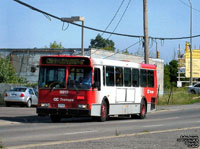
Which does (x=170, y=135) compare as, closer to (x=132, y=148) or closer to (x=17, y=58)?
(x=132, y=148)

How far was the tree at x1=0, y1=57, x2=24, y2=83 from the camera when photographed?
50.5 metres

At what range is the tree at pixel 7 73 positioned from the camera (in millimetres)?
50469

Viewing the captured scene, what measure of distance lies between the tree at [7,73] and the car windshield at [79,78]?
2987cm

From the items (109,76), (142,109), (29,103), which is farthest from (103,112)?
(29,103)

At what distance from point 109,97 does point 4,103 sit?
51.8 ft

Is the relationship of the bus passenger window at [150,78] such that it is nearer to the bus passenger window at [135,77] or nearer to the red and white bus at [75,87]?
the bus passenger window at [135,77]

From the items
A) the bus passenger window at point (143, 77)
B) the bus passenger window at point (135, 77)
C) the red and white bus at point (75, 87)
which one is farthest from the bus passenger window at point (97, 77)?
the bus passenger window at point (143, 77)

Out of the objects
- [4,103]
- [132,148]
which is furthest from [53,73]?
[4,103]

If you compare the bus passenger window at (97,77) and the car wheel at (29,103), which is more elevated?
the bus passenger window at (97,77)

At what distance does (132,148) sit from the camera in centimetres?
1144

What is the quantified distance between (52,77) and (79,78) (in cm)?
112

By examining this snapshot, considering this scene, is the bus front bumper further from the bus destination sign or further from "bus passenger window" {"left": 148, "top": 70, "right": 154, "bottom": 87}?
"bus passenger window" {"left": 148, "top": 70, "right": 154, "bottom": 87}

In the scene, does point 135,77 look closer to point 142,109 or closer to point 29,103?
point 142,109

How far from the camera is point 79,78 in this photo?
21328 mm
